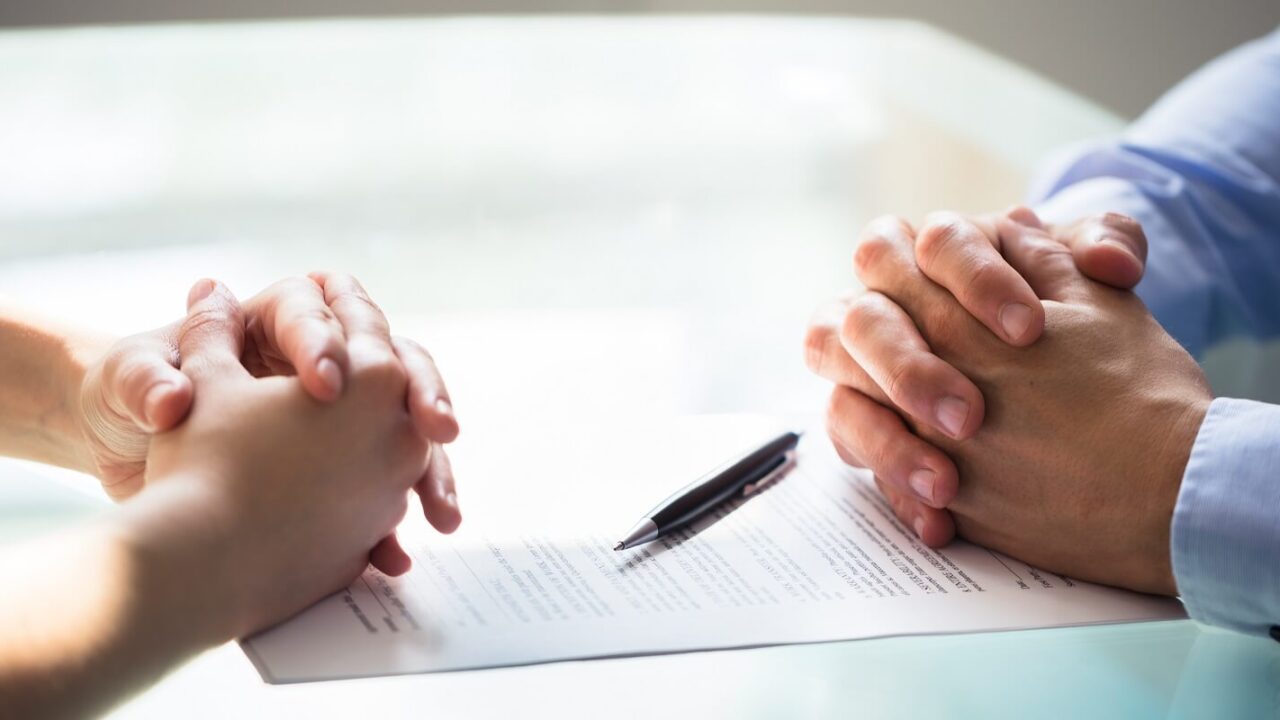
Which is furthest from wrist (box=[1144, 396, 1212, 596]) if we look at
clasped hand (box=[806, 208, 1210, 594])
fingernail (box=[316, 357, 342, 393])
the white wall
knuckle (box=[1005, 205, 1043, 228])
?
the white wall

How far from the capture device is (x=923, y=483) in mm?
731

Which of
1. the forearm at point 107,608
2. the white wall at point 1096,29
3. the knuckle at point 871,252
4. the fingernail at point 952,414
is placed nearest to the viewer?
the forearm at point 107,608

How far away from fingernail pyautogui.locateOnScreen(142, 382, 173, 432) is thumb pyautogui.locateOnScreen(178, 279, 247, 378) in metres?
0.03

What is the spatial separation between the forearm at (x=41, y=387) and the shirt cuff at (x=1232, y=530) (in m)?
0.68

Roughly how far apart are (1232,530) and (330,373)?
1.67 ft

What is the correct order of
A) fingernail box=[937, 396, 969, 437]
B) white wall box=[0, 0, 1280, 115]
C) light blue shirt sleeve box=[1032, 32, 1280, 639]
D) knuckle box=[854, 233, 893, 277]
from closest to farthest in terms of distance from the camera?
fingernail box=[937, 396, 969, 437]
knuckle box=[854, 233, 893, 277]
light blue shirt sleeve box=[1032, 32, 1280, 639]
white wall box=[0, 0, 1280, 115]

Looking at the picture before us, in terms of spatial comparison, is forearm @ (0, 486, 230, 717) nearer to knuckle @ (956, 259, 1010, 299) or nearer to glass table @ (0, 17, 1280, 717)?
glass table @ (0, 17, 1280, 717)

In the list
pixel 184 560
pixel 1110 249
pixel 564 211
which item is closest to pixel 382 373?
pixel 184 560

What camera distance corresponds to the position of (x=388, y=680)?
1.83 ft

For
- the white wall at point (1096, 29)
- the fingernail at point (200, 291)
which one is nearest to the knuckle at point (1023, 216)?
the fingernail at point (200, 291)

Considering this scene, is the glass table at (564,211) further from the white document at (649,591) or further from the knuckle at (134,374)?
the knuckle at (134,374)

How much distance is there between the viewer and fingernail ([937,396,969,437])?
0.72 m

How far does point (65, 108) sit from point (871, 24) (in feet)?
4.00

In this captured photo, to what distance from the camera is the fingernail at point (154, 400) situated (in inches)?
23.6
